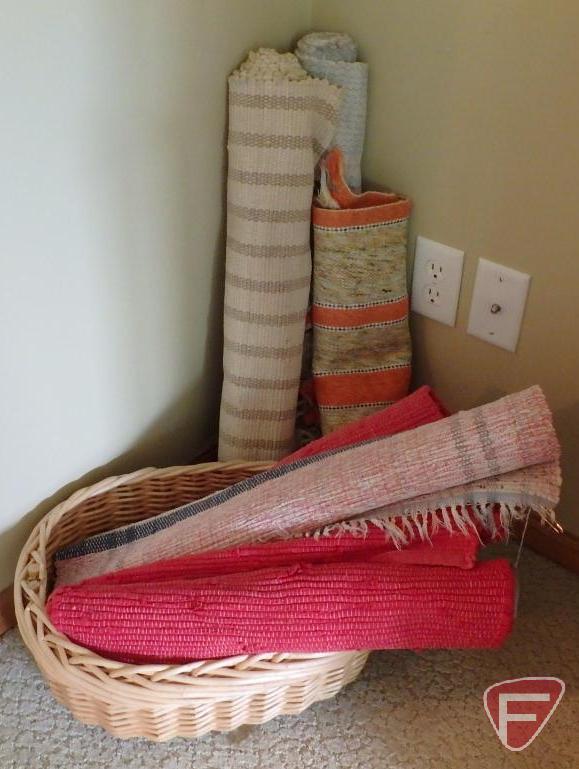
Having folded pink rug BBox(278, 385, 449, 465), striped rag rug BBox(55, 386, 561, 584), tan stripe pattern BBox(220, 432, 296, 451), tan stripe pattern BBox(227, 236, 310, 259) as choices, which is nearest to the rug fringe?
striped rag rug BBox(55, 386, 561, 584)

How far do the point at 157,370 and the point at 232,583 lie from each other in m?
0.34

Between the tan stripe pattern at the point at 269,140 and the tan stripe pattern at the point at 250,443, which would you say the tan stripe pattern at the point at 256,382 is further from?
the tan stripe pattern at the point at 269,140

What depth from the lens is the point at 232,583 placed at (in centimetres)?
80

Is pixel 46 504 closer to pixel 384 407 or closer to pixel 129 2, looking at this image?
pixel 384 407

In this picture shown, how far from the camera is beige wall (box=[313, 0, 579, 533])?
0.82 meters

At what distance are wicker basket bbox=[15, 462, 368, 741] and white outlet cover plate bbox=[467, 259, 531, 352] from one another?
1.44ft

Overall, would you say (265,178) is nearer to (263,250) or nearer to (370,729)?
(263,250)

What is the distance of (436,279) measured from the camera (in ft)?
3.35

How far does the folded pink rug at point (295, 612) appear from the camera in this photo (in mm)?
764

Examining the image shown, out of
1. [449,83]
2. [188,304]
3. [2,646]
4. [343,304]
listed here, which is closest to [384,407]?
[343,304]

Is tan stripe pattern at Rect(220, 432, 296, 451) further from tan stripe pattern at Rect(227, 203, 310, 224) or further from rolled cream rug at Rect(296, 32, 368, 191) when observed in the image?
rolled cream rug at Rect(296, 32, 368, 191)

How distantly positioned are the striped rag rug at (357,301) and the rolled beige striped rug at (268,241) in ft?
0.09

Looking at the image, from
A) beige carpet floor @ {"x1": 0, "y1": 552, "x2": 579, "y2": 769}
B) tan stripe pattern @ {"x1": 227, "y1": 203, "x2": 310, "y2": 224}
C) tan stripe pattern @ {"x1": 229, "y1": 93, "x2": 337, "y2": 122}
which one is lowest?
beige carpet floor @ {"x1": 0, "y1": 552, "x2": 579, "y2": 769}

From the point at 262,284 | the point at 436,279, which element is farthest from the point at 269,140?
the point at 436,279
